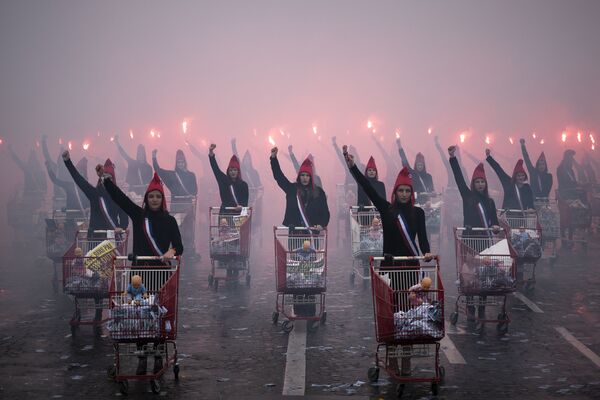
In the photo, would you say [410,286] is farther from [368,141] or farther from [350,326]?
[368,141]

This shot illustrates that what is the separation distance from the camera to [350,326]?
11.3m

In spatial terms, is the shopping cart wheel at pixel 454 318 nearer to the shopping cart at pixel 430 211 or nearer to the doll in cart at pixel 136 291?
the doll in cart at pixel 136 291

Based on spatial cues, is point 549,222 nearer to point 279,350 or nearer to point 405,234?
point 405,234

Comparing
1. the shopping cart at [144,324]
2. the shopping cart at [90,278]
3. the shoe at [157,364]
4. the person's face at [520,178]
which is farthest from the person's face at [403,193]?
the person's face at [520,178]

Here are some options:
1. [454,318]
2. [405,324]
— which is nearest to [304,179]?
[454,318]

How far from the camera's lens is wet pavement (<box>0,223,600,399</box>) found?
8.62 meters

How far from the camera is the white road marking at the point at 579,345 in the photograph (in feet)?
31.9

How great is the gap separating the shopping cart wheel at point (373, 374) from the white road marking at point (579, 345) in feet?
8.07

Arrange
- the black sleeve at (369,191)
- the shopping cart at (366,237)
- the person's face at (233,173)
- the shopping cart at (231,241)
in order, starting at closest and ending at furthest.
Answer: the black sleeve at (369,191) → the shopping cart at (366,237) → the shopping cart at (231,241) → the person's face at (233,173)

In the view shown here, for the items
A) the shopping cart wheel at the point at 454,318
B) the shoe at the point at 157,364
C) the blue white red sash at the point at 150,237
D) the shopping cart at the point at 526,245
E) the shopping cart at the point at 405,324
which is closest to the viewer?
the shopping cart at the point at 405,324

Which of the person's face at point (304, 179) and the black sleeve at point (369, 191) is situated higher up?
the person's face at point (304, 179)

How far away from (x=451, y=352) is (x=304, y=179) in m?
4.11

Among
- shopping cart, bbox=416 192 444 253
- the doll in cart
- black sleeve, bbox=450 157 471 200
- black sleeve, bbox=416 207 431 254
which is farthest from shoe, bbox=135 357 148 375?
A: shopping cart, bbox=416 192 444 253

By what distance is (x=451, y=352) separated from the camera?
395 inches
